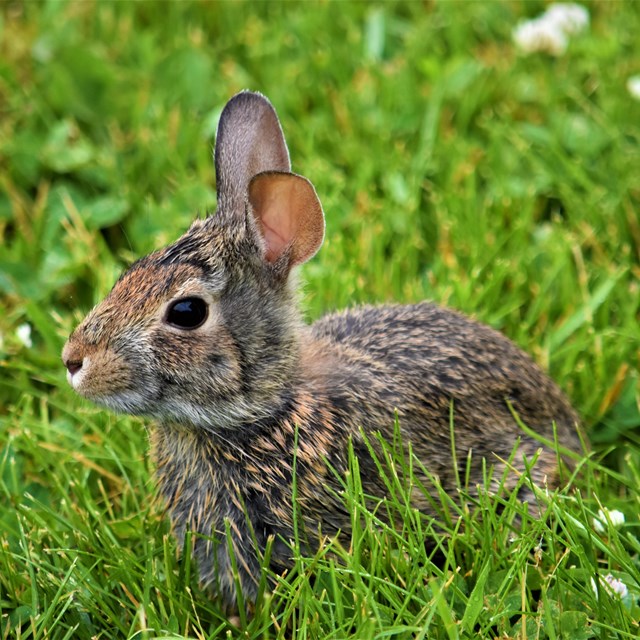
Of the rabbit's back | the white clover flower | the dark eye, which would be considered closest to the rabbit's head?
the dark eye

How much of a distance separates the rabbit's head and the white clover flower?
11.1 feet

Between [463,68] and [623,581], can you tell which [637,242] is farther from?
[623,581]

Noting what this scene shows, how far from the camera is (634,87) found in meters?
5.80

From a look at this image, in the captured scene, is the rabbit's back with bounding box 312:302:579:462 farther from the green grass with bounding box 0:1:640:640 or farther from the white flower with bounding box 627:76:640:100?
the white flower with bounding box 627:76:640:100

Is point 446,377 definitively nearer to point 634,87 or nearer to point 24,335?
point 24,335

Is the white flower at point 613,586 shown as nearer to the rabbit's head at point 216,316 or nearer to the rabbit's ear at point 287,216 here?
the rabbit's head at point 216,316

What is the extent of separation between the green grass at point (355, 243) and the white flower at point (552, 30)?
10 centimetres

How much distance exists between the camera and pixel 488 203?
17.3 ft

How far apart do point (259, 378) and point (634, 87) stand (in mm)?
3267

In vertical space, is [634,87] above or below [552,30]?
below

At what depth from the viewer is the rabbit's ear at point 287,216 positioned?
3.48 meters

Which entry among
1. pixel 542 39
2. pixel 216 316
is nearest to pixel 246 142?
pixel 216 316

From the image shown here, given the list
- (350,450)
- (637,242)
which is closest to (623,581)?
(350,450)

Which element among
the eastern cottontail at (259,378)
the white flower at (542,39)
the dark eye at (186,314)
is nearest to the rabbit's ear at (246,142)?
the eastern cottontail at (259,378)
